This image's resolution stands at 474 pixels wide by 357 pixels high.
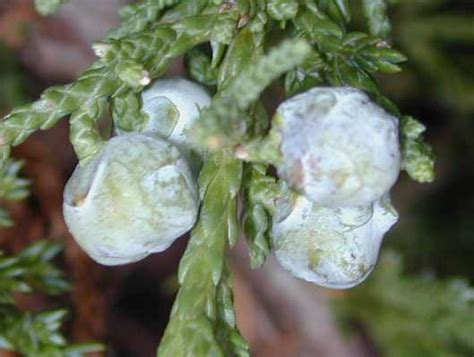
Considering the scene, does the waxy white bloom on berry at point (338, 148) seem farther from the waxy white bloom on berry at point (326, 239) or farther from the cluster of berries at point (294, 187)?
the waxy white bloom on berry at point (326, 239)

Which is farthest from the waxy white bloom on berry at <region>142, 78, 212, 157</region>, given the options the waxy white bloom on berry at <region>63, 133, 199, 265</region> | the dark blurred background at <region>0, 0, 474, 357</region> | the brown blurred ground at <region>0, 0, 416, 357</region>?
the brown blurred ground at <region>0, 0, 416, 357</region>

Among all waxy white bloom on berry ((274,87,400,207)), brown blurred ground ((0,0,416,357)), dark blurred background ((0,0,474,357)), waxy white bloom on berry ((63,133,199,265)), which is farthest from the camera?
brown blurred ground ((0,0,416,357))

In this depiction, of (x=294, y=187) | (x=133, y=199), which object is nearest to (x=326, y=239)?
(x=294, y=187)

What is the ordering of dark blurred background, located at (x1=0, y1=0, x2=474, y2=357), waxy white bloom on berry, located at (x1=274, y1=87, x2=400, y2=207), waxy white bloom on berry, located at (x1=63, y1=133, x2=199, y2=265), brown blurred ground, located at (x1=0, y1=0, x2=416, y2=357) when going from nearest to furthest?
waxy white bloom on berry, located at (x1=274, y1=87, x2=400, y2=207), waxy white bloom on berry, located at (x1=63, y1=133, x2=199, y2=265), dark blurred background, located at (x1=0, y1=0, x2=474, y2=357), brown blurred ground, located at (x1=0, y1=0, x2=416, y2=357)

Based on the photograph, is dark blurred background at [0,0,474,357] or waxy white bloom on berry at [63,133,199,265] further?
dark blurred background at [0,0,474,357]

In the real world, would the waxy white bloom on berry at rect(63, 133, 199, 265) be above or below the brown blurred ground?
above

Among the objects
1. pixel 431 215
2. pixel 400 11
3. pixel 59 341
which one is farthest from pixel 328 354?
pixel 59 341

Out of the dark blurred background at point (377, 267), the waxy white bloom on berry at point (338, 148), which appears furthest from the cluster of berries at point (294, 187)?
the dark blurred background at point (377, 267)

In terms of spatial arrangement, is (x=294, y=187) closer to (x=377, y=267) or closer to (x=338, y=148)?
(x=338, y=148)

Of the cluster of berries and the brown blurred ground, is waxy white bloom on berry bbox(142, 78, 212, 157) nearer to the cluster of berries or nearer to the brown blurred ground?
the cluster of berries
